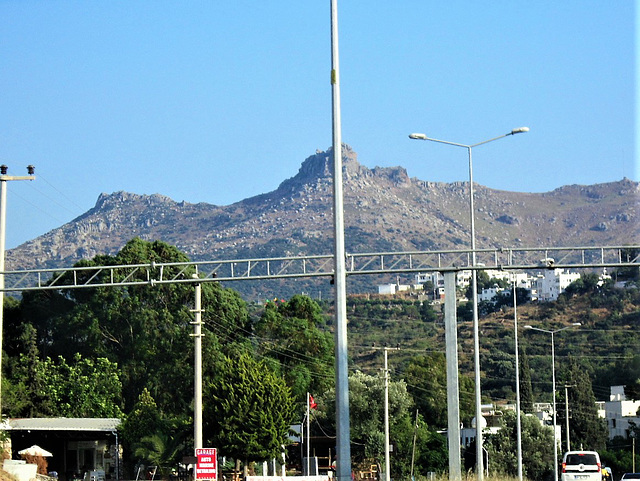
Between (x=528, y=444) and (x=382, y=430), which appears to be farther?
(x=528, y=444)

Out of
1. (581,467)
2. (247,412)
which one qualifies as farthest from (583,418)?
(581,467)

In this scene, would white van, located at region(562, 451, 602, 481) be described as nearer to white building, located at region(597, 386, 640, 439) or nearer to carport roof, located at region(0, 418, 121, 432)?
carport roof, located at region(0, 418, 121, 432)

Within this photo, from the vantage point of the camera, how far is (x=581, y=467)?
42562 millimetres

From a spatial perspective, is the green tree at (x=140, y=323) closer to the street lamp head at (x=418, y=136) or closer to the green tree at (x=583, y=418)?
the green tree at (x=583, y=418)

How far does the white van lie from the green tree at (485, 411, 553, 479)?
2924cm

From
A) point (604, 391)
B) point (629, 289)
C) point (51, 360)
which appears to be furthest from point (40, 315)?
point (629, 289)

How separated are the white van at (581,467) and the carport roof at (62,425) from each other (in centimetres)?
2807

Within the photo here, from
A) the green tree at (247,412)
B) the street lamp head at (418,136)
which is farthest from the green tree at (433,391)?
the street lamp head at (418,136)

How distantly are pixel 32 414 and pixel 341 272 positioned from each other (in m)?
59.3

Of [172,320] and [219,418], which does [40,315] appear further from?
[219,418]

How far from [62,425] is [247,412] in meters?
15.1

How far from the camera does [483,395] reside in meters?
121

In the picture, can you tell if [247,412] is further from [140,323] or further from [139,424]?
[140,323]

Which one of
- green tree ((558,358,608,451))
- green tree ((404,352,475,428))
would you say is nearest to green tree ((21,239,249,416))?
green tree ((404,352,475,428))
